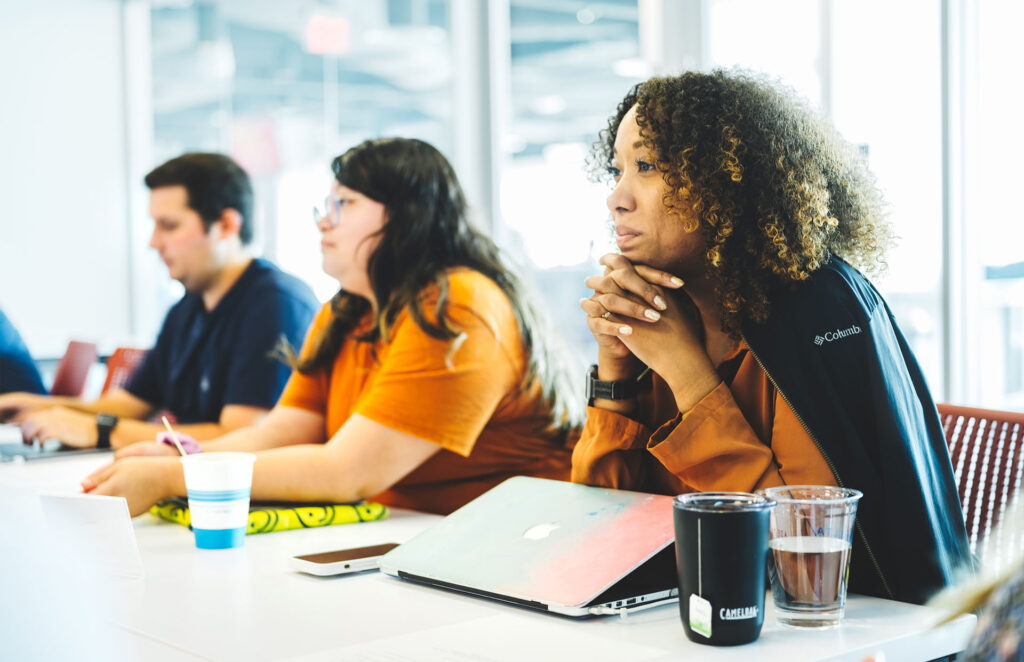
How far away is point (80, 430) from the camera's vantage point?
2320 mm

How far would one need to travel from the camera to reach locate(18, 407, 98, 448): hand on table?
2297 millimetres

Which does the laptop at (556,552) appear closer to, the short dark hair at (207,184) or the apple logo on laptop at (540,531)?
the apple logo on laptop at (540,531)

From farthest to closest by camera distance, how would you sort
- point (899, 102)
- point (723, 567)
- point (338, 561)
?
1. point (899, 102)
2. point (338, 561)
3. point (723, 567)

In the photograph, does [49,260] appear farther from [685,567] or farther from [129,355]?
[685,567]

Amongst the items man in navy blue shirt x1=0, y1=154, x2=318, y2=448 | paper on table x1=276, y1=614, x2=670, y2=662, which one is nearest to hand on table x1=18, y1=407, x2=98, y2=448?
man in navy blue shirt x1=0, y1=154, x2=318, y2=448

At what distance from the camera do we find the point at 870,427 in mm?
1186

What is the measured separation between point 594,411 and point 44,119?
4721 mm

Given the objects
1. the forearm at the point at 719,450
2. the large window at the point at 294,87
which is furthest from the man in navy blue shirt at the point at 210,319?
the large window at the point at 294,87

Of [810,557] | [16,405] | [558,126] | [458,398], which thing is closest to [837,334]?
[810,557]

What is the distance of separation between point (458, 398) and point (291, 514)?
1.11 feet

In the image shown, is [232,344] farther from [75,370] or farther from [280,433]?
[75,370]

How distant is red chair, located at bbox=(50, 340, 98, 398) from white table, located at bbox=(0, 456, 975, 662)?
2.34 metres

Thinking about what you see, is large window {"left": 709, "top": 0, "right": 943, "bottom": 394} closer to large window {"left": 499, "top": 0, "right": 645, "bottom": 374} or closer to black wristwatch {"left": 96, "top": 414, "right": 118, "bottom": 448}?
large window {"left": 499, "top": 0, "right": 645, "bottom": 374}

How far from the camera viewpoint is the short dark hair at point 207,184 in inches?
111
